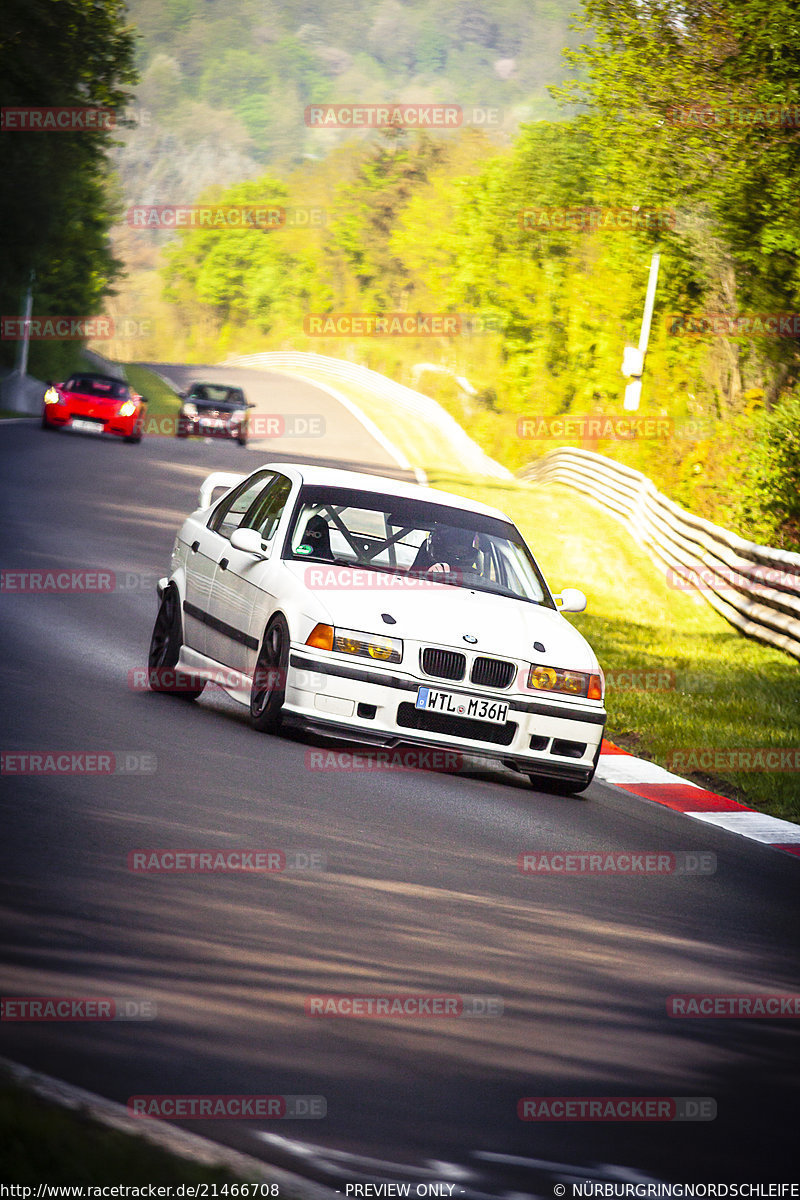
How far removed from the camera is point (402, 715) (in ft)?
29.4

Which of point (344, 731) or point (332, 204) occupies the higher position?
point (332, 204)

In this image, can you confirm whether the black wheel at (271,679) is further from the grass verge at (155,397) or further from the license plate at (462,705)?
the grass verge at (155,397)

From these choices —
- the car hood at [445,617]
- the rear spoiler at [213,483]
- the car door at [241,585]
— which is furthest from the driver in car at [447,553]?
the rear spoiler at [213,483]

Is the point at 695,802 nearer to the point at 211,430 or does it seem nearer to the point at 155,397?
the point at 211,430

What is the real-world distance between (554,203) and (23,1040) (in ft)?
253

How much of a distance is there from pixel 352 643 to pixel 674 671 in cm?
725

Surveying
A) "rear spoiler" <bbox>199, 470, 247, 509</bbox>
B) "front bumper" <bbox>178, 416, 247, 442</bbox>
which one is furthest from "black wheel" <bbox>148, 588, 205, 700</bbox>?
"front bumper" <bbox>178, 416, 247, 442</bbox>

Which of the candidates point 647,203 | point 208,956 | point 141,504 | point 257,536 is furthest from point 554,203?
point 208,956

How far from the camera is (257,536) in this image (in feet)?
32.1

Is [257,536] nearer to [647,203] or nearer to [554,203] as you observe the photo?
[647,203]

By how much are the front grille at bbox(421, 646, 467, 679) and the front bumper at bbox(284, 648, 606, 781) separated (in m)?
0.06

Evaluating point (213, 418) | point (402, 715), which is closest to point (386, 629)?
point (402, 715)

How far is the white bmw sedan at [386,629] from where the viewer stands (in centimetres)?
897

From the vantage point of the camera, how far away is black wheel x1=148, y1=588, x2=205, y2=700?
1068 centimetres
